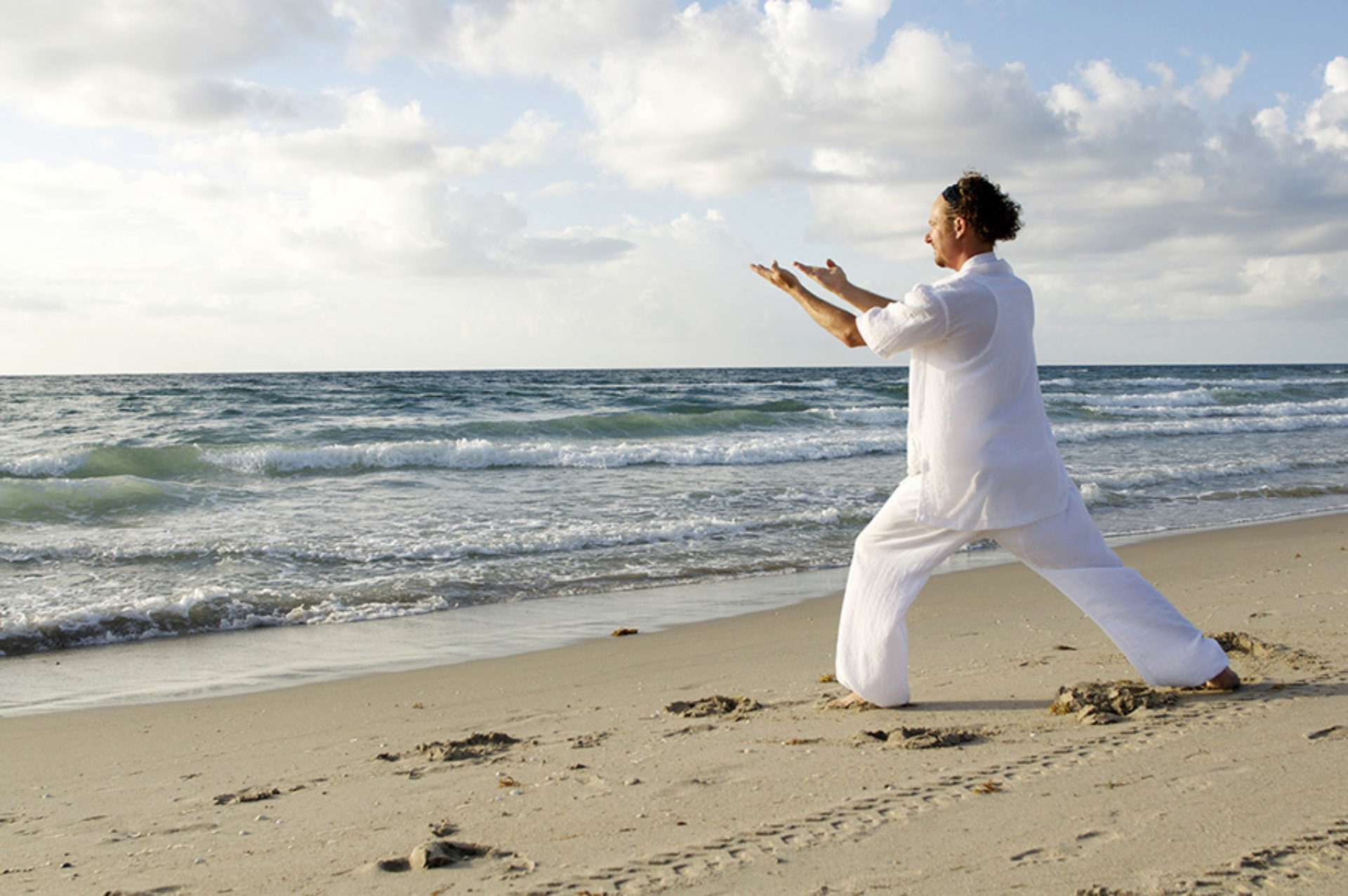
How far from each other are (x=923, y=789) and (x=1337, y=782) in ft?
3.56

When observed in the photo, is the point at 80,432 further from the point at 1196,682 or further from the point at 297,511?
the point at 1196,682

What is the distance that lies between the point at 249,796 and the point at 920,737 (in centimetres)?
213

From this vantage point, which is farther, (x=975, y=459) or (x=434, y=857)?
(x=975, y=459)

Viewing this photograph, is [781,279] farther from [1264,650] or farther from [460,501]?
[460,501]

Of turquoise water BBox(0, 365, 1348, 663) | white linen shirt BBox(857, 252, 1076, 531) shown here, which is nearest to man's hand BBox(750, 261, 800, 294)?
white linen shirt BBox(857, 252, 1076, 531)

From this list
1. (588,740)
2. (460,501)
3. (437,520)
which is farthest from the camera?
(460,501)

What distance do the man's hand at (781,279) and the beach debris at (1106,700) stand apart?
173 cm


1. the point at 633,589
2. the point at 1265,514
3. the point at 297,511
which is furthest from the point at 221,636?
the point at 1265,514

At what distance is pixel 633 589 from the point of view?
24.3 feet

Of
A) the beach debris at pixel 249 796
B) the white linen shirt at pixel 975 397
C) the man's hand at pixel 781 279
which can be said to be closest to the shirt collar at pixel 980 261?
the white linen shirt at pixel 975 397

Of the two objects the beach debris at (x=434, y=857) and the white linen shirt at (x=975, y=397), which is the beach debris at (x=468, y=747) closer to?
the beach debris at (x=434, y=857)

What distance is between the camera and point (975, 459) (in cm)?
329

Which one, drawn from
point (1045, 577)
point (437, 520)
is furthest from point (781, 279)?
point (437, 520)

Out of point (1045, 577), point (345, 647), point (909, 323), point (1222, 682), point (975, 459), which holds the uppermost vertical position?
point (909, 323)
